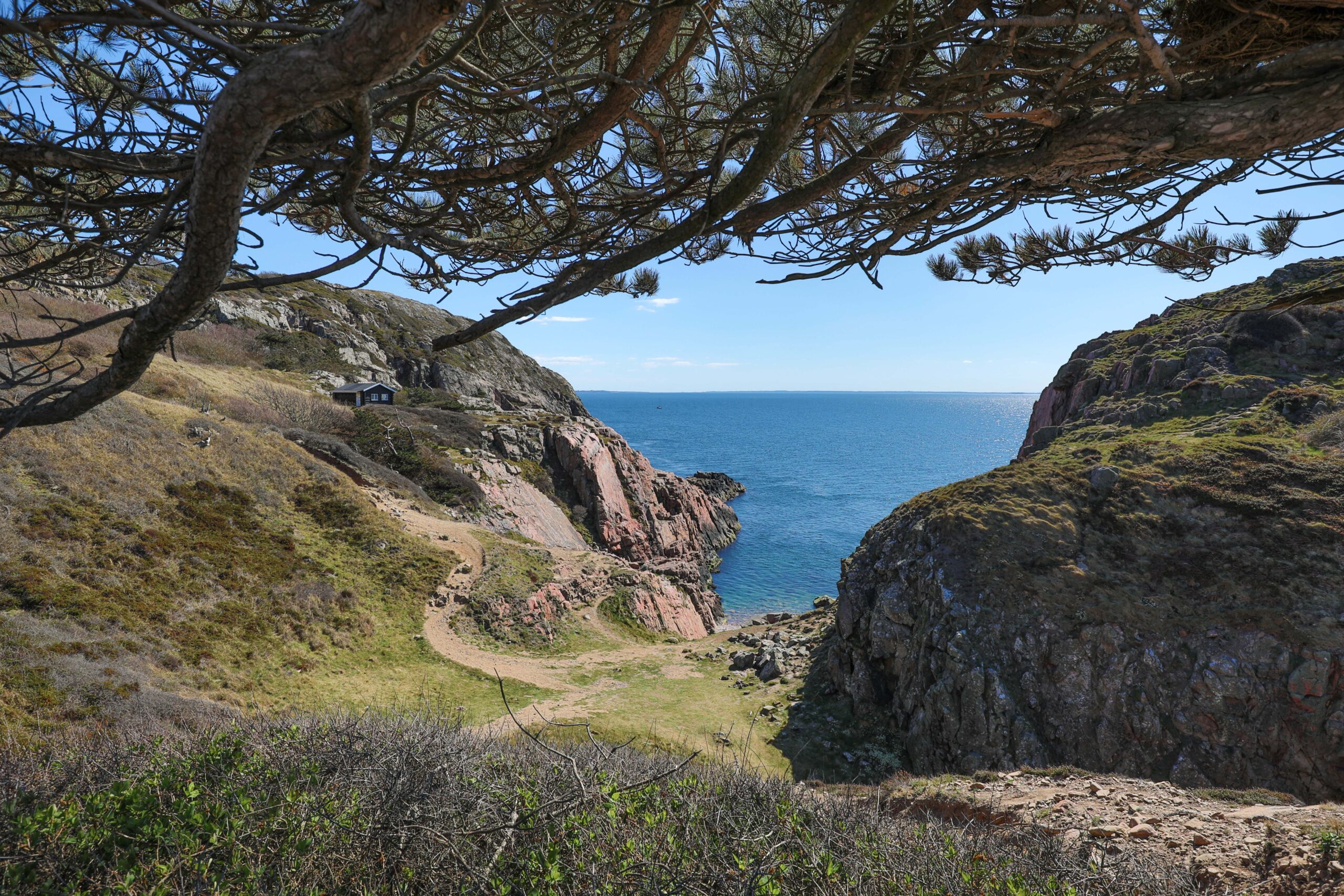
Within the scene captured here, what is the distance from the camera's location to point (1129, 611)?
1346cm

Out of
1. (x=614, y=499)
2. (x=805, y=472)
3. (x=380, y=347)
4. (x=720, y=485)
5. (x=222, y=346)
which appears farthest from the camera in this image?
(x=805, y=472)

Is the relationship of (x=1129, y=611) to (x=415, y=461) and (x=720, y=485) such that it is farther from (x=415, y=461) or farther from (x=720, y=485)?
(x=720, y=485)

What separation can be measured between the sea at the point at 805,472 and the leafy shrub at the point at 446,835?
29714 mm

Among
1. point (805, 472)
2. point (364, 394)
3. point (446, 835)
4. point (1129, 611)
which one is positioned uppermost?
point (364, 394)

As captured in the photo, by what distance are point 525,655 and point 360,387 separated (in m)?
28.3

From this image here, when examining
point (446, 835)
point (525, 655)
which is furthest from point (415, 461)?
point (446, 835)

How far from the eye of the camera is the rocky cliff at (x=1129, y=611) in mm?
11680

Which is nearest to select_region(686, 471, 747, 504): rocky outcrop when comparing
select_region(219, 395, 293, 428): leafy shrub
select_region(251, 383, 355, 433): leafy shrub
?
select_region(251, 383, 355, 433): leafy shrub

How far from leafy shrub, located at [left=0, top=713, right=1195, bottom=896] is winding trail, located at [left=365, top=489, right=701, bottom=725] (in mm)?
9250

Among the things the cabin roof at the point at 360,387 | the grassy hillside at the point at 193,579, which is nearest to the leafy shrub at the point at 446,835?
the grassy hillside at the point at 193,579

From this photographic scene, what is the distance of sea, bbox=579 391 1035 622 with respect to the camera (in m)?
41.0

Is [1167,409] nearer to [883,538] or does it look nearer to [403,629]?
[883,538]

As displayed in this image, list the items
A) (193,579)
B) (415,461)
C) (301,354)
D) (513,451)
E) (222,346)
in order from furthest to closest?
(301,354), (222,346), (513,451), (415,461), (193,579)

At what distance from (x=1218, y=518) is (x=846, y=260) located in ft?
57.5
